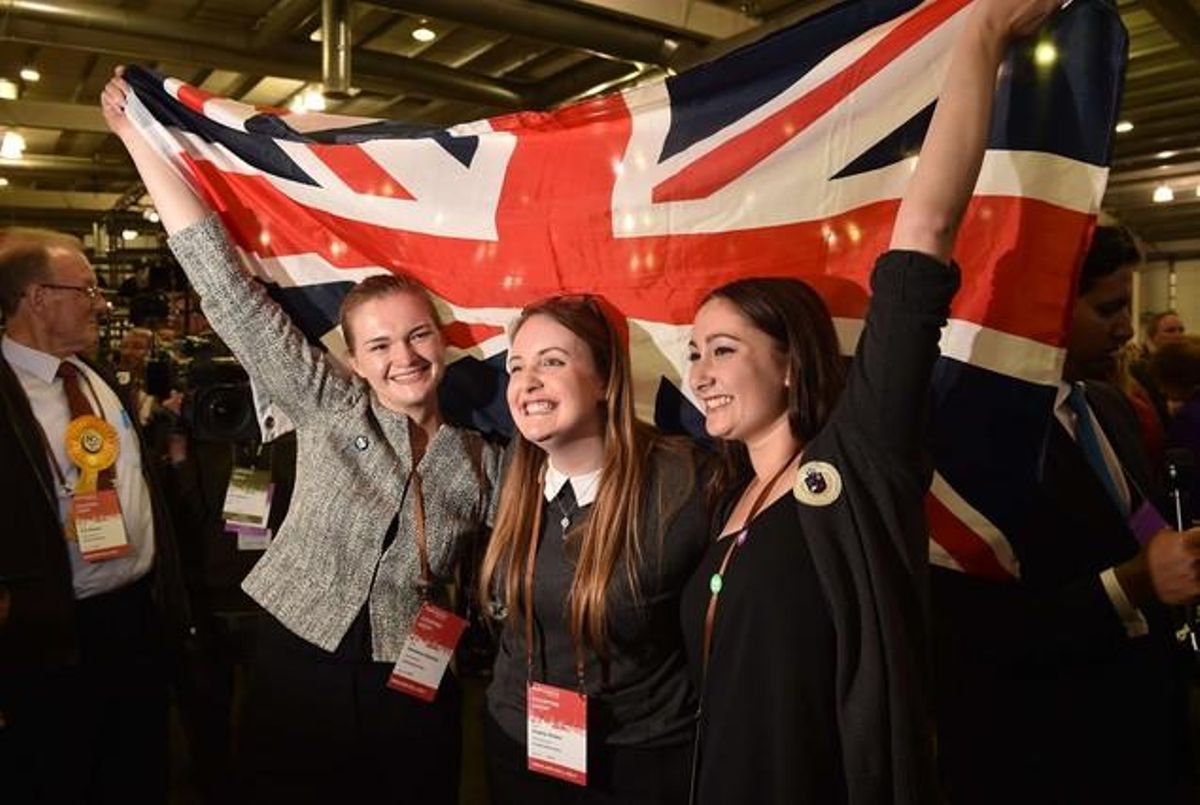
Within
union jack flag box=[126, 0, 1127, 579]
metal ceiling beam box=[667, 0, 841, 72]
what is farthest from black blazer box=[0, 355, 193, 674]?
metal ceiling beam box=[667, 0, 841, 72]

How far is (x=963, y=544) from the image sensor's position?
1.65 m

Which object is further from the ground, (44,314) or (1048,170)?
(1048,170)

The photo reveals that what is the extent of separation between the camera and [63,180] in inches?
385

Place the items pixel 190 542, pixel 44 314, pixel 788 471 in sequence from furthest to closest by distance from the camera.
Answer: pixel 190 542 → pixel 44 314 → pixel 788 471

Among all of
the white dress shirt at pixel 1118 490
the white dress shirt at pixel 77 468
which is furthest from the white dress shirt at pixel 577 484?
the white dress shirt at pixel 77 468

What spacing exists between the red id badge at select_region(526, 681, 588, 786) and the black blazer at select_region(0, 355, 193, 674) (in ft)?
4.23

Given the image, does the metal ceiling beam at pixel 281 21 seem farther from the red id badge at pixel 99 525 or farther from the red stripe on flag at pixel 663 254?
the red id badge at pixel 99 525

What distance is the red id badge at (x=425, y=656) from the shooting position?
1862mm

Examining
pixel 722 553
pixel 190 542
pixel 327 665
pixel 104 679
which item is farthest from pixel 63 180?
pixel 722 553

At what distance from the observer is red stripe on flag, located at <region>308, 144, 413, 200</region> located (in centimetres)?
226

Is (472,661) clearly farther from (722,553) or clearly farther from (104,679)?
(104,679)

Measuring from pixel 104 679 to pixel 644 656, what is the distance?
156 cm

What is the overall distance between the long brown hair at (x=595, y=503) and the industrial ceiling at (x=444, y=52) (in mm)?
2284

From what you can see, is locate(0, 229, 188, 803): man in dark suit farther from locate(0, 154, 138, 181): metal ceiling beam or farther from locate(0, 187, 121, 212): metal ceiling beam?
locate(0, 187, 121, 212): metal ceiling beam
